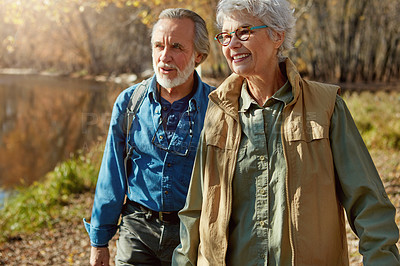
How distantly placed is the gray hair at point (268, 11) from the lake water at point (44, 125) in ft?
20.3

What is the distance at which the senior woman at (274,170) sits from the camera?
1.77 metres

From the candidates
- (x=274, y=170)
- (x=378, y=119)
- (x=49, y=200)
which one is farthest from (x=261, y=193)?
(x=378, y=119)

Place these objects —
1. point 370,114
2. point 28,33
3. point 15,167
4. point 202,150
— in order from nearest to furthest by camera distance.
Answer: point 202,150
point 370,114
point 15,167
point 28,33

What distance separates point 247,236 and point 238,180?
223 mm

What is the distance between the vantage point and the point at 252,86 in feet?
6.66

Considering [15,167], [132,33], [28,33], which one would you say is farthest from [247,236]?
[28,33]

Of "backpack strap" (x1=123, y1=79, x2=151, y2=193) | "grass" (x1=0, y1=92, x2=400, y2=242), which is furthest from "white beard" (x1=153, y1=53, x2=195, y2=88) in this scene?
"grass" (x1=0, y1=92, x2=400, y2=242)

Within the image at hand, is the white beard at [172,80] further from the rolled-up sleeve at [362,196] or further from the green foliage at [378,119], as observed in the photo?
the green foliage at [378,119]

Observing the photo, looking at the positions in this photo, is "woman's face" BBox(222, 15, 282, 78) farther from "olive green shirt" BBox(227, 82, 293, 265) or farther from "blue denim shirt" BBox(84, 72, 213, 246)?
"blue denim shirt" BBox(84, 72, 213, 246)

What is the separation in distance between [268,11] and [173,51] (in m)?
0.81

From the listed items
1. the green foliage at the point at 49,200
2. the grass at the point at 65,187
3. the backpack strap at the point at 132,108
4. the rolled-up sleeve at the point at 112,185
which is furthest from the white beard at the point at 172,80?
the green foliage at the point at 49,200

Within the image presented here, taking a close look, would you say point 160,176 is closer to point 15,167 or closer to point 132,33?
point 15,167

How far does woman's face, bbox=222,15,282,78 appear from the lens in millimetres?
1919

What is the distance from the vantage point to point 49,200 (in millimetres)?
7512
